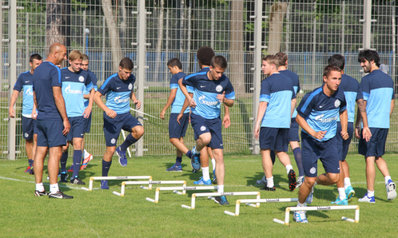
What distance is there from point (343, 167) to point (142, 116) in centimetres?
616

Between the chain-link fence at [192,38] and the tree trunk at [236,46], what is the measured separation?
2 centimetres

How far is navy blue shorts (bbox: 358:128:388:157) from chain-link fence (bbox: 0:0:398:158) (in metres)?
5.78

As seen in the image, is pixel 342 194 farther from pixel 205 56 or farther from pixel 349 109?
pixel 205 56

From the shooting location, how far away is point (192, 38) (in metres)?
14.2

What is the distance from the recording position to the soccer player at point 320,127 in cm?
727

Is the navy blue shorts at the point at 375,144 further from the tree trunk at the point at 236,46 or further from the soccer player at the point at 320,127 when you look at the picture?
the tree trunk at the point at 236,46

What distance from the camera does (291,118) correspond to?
1060cm

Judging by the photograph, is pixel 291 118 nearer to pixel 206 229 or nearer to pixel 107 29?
pixel 206 229

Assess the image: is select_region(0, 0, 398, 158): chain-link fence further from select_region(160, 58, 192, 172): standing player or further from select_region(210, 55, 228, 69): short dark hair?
select_region(210, 55, 228, 69): short dark hair

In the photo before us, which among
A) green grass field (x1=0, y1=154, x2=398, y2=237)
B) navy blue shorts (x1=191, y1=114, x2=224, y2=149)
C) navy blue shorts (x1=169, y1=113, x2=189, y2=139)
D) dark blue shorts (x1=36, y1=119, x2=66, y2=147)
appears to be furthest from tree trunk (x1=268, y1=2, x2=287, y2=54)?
dark blue shorts (x1=36, y1=119, x2=66, y2=147)

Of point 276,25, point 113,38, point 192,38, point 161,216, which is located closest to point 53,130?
point 161,216

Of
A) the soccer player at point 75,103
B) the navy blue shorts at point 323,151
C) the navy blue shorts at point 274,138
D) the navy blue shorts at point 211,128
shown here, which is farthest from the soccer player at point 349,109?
the soccer player at point 75,103

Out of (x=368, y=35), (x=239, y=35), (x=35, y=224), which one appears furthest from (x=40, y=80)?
(x=368, y=35)

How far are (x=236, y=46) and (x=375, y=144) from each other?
244 inches
